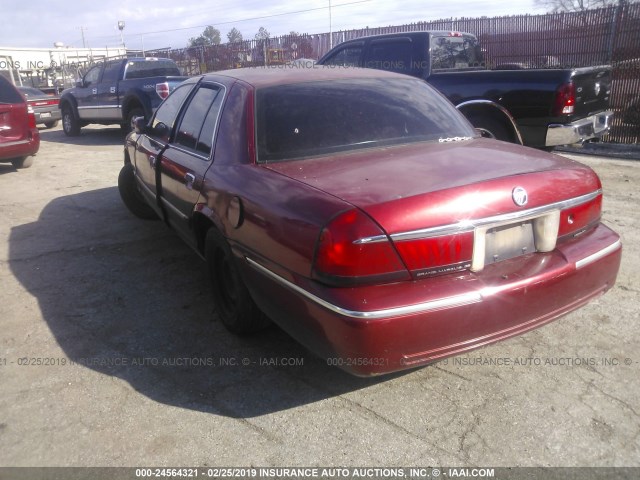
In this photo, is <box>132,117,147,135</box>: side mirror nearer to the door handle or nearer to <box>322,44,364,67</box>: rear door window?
the door handle

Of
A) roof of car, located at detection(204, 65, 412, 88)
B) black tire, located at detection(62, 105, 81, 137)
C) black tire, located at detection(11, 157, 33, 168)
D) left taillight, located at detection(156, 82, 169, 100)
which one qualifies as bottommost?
black tire, located at detection(11, 157, 33, 168)

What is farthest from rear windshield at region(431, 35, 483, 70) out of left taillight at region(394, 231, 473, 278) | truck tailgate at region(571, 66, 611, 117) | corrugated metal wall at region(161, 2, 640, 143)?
left taillight at region(394, 231, 473, 278)

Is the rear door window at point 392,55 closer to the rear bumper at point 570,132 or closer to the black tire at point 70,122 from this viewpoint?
the rear bumper at point 570,132

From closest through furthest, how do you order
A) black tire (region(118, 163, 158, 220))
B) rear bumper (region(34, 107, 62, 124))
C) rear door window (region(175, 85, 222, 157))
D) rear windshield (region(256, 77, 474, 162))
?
rear windshield (region(256, 77, 474, 162))
rear door window (region(175, 85, 222, 157))
black tire (region(118, 163, 158, 220))
rear bumper (region(34, 107, 62, 124))

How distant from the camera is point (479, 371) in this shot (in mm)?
3051

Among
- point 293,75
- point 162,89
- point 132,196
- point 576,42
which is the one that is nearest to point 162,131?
point 293,75

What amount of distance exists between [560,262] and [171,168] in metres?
2.72

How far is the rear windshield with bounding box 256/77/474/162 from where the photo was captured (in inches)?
125

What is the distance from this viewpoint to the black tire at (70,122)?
13.7 metres

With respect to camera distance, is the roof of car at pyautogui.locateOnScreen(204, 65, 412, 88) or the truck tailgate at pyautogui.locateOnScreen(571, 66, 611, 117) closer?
the roof of car at pyautogui.locateOnScreen(204, 65, 412, 88)

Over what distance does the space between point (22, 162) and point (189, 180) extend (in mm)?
7192

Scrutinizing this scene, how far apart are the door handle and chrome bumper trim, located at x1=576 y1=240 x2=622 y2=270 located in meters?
2.31

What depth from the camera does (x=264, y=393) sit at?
9.67ft

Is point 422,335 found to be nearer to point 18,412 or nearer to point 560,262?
point 560,262
